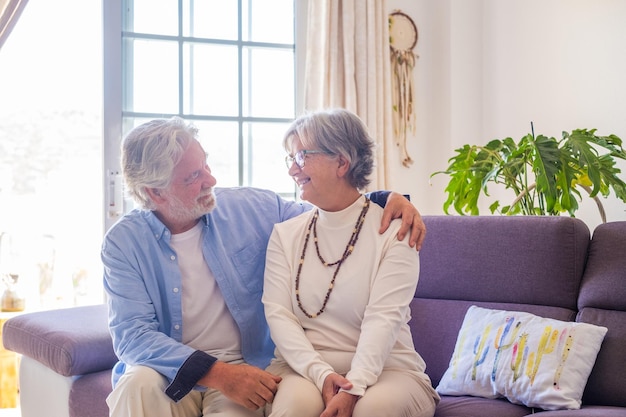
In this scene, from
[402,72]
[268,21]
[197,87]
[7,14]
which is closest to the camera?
[7,14]

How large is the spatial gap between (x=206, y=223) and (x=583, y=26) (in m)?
2.26

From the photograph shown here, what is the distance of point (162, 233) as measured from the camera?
2.02 metres

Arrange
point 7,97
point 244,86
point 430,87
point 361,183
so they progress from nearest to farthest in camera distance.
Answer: point 361,183 < point 244,86 < point 430,87 < point 7,97

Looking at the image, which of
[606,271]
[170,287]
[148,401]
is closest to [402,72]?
[606,271]

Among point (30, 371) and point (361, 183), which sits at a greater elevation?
point (361, 183)

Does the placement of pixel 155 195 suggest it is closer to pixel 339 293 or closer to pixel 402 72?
pixel 339 293

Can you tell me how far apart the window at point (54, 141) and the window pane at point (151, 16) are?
174 centimetres

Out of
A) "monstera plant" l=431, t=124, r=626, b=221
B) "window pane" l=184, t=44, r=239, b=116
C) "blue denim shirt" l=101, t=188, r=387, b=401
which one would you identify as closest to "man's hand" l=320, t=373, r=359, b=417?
"blue denim shirt" l=101, t=188, r=387, b=401

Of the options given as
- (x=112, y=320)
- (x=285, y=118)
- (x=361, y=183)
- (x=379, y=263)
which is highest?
(x=285, y=118)

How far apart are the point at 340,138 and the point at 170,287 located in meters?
0.61

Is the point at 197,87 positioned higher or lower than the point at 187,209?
higher

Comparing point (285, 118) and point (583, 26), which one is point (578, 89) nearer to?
point (583, 26)

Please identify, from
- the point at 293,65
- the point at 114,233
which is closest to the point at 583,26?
the point at 293,65

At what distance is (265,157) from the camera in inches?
157
